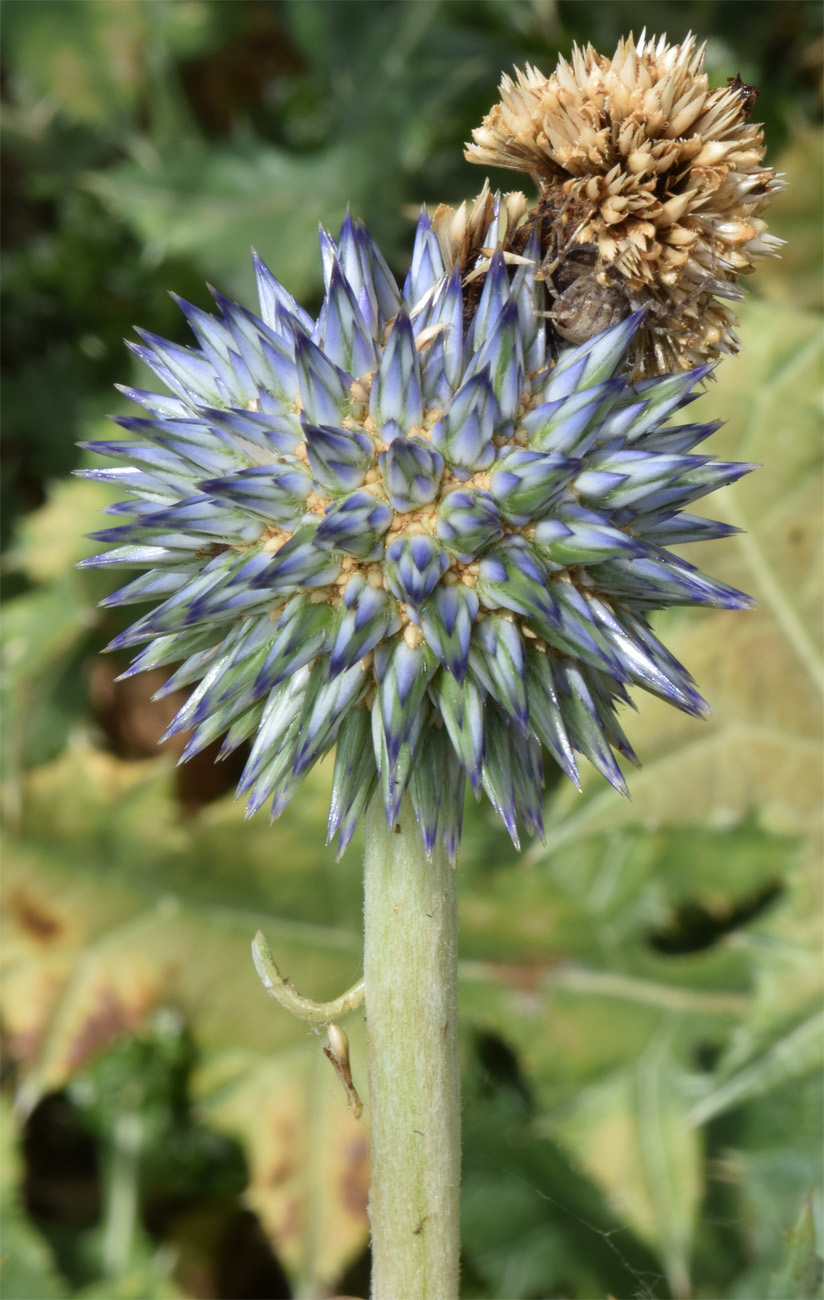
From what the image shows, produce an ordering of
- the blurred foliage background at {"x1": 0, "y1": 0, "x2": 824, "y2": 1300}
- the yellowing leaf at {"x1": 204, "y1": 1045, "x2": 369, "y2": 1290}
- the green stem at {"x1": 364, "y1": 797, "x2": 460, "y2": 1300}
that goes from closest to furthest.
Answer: the green stem at {"x1": 364, "y1": 797, "x2": 460, "y2": 1300} < the blurred foliage background at {"x1": 0, "y1": 0, "x2": 824, "y2": 1300} < the yellowing leaf at {"x1": 204, "y1": 1045, "x2": 369, "y2": 1290}

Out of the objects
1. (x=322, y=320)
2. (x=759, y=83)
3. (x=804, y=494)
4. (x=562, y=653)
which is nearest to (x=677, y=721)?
(x=804, y=494)

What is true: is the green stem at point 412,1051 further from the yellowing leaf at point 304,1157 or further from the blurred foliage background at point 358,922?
the yellowing leaf at point 304,1157

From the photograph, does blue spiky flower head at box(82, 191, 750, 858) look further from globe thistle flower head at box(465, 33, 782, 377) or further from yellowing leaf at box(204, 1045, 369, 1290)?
yellowing leaf at box(204, 1045, 369, 1290)

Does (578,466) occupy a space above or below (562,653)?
above

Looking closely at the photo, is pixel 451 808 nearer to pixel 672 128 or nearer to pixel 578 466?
pixel 578 466

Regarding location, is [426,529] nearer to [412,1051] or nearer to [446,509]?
[446,509]

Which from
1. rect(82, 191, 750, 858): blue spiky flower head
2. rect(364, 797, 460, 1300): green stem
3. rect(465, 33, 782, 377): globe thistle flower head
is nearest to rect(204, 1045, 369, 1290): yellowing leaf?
rect(364, 797, 460, 1300): green stem

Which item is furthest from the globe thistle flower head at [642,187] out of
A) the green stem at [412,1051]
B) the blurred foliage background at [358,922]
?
the blurred foliage background at [358,922]

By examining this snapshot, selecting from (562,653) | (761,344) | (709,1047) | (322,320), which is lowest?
(709,1047)
